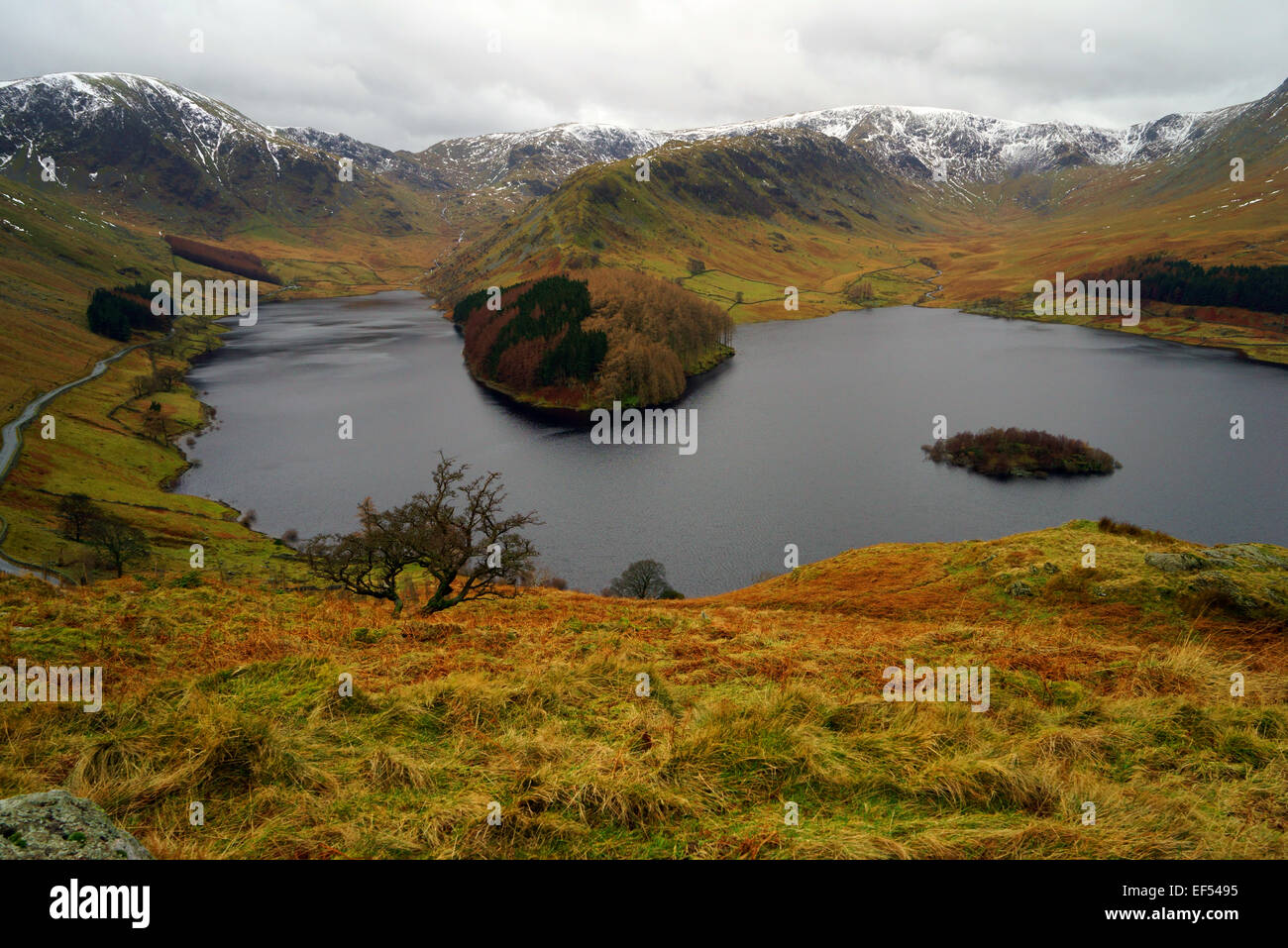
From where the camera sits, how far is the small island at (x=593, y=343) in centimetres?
10169

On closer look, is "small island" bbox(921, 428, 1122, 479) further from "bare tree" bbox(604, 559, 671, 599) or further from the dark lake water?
"bare tree" bbox(604, 559, 671, 599)

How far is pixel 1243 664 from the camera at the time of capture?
12438 millimetres

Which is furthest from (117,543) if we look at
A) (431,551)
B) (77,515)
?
(431,551)

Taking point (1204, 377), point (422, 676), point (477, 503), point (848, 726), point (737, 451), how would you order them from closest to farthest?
point (848, 726) → point (422, 676) → point (477, 503) → point (737, 451) → point (1204, 377)

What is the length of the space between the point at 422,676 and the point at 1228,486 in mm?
81748

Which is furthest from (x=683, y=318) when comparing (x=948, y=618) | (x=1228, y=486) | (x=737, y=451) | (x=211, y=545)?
(x=948, y=618)

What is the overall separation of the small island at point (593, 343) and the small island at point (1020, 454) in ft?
149

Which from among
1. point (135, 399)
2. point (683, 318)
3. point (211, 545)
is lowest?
point (211, 545)

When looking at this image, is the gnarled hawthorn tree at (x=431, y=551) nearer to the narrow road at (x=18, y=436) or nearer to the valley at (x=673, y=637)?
the valley at (x=673, y=637)

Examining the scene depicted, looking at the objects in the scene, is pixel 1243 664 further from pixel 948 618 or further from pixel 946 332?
pixel 946 332

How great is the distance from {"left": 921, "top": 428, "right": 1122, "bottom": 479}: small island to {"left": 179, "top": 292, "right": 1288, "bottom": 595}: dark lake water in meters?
2.43

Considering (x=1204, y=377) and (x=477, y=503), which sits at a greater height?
(x=1204, y=377)

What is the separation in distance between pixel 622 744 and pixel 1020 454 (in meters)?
80.5

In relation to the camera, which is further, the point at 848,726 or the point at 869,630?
the point at 869,630
